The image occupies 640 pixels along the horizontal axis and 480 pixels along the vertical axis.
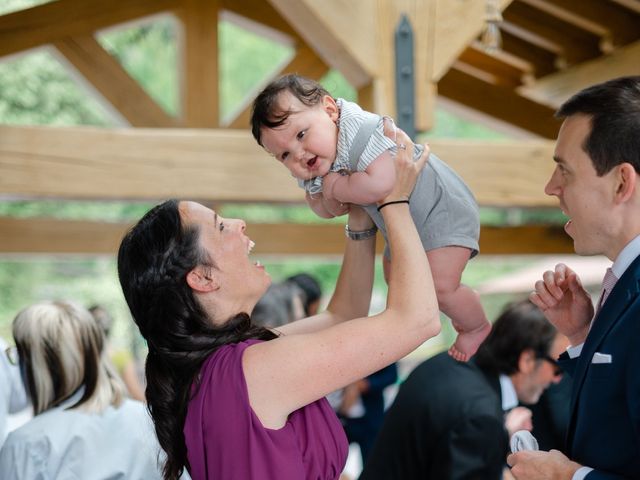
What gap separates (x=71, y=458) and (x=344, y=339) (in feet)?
4.57

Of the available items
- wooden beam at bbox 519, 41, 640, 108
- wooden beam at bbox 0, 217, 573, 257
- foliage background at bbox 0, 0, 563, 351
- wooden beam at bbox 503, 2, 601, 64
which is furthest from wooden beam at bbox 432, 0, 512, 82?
foliage background at bbox 0, 0, 563, 351

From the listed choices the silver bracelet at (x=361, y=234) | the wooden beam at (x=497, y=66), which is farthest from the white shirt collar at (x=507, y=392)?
the wooden beam at (x=497, y=66)

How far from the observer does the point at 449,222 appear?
232 cm

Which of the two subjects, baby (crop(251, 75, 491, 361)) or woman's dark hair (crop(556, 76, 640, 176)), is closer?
woman's dark hair (crop(556, 76, 640, 176))

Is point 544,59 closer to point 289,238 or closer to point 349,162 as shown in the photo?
point 289,238

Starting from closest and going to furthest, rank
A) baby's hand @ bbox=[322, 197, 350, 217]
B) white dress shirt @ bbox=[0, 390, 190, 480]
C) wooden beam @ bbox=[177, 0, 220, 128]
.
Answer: baby's hand @ bbox=[322, 197, 350, 217]
white dress shirt @ bbox=[0, 390, 190, 480]
wooden beam @ bbox=[177, 0, 220, 128]

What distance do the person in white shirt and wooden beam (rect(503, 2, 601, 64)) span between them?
12.7ft

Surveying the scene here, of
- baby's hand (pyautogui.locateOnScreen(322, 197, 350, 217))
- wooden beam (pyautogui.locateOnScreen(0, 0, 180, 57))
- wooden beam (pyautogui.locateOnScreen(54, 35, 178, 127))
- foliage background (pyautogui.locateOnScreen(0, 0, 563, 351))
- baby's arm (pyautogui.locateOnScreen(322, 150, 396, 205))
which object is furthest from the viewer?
foliage background (pyautogui.locateOnScreen(0, 0, 563, 351))

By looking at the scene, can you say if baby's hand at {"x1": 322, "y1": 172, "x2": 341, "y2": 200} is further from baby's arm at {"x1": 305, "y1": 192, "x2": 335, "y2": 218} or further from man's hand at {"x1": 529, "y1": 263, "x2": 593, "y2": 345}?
man's hand at {"x1": 529, "y1": 263, "x2": 593, "y2": 345}

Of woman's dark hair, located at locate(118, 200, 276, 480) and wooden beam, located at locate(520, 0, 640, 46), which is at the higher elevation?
wooden beam, located at locate(520, 0, 640, 46)

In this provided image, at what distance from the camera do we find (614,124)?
1979 millimetres

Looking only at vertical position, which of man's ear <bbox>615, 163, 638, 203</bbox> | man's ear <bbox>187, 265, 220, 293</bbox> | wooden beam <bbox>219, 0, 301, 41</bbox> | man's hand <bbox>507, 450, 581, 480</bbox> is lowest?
man's hand <bbox>507, 450, 581, 480</bbox>

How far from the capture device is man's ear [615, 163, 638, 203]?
76.1 inches

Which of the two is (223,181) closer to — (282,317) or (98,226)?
(282,317)
